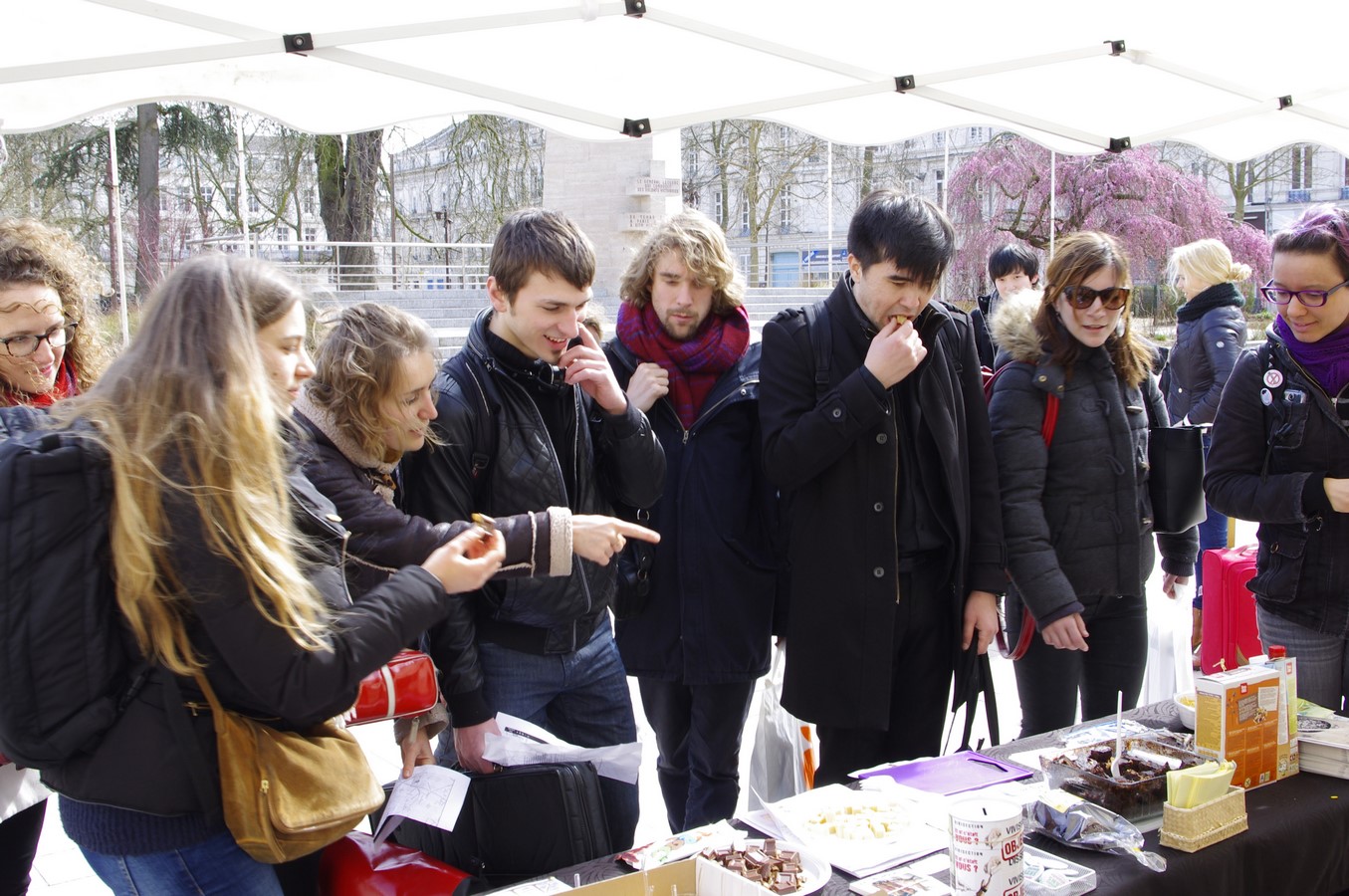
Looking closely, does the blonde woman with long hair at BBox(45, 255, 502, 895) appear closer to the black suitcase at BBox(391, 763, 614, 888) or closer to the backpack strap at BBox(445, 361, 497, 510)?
the black suitcase at BBox(391, 763, 614, 888)

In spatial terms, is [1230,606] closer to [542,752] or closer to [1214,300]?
[1214,300]

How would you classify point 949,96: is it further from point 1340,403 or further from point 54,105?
point 54,105

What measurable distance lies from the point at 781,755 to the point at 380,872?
1.36 m

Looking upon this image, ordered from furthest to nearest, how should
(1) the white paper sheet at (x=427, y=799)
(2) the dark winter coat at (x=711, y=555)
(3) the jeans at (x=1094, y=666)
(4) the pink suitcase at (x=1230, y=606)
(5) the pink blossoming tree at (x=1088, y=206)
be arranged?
(5) the pink blossoming tree at (x=1088, y=206) < (4) the pink suitcase at (x=1230, y=606) < (3) the jeans at (x=1094, y=666) < (2) the dark winter coat at (x=711, y=555) < (1) the white paper sheet at (x=427, y=799)

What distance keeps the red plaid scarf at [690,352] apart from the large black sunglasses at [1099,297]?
85 cm

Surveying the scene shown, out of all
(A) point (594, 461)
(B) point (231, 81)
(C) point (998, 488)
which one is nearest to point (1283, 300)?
(C) point (998, 488)

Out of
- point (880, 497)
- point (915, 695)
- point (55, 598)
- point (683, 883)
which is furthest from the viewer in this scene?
point (915, 695)

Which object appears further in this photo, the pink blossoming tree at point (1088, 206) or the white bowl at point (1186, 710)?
the pink blossoming tree at point (1088, 206)

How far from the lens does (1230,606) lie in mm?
4008

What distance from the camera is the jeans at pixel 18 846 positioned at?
2.12 metres

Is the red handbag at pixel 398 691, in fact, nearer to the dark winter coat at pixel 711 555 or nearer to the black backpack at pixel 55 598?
the black backpack at pixel 55 598

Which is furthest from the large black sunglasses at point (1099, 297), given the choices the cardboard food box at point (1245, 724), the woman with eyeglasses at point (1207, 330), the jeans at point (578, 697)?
the woman with eyeglasses at point (1207, 330)

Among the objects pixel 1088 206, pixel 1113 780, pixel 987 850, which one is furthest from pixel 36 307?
pixel 1088 206

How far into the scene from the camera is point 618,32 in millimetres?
3391
